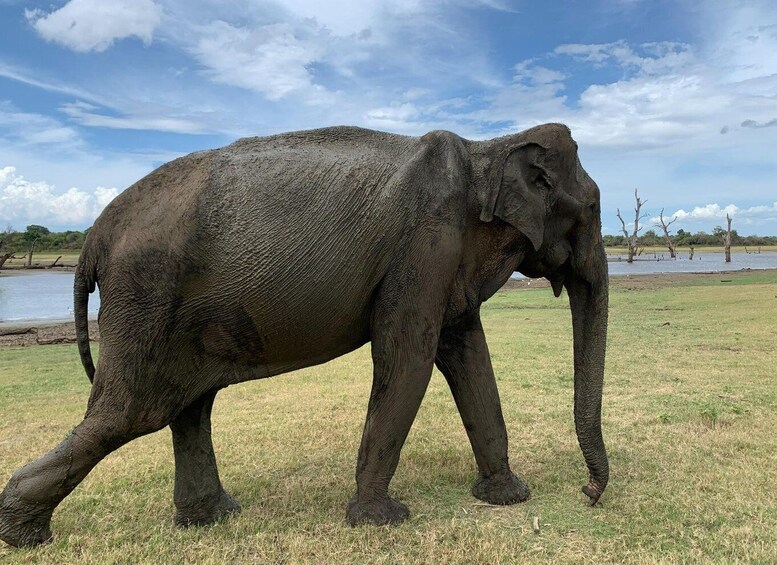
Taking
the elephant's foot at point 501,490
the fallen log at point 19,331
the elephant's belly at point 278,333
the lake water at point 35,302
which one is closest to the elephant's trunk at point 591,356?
the elephant's foot at point 501,490

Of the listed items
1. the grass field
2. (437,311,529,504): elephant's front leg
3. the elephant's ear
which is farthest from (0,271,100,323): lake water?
the elephant's ear

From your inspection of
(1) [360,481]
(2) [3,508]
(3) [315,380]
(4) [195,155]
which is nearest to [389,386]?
(1) [360,481]

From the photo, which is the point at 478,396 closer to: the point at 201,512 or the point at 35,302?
the point at 201,512

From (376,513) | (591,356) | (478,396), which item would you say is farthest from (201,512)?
(591,356)

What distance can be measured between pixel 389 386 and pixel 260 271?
1.15 m

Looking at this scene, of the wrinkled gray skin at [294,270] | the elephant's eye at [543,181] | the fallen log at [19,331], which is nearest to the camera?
the wrinkled gray skin at [294,270]

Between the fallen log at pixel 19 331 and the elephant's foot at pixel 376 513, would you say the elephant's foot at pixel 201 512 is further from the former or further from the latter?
the fallen log at pixel 19 331

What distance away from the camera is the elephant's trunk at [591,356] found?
4711 millimetres

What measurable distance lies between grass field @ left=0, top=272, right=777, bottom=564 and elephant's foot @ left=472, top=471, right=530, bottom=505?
0.10m

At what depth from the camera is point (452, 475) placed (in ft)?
18.0

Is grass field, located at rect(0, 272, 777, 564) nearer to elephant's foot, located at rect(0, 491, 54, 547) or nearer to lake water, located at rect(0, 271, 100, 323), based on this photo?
elephant's foot, located at rect(0, 491, 54, 547)

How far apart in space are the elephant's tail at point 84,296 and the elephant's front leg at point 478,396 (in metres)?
2.53

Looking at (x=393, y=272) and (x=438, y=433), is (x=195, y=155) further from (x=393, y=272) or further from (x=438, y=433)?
(x=438, y=433)

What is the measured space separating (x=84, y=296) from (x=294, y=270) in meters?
1.53
